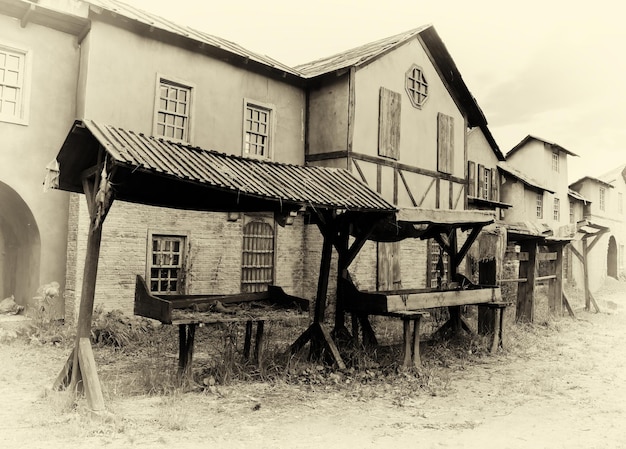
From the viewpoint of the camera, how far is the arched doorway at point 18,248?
11320 millimetres

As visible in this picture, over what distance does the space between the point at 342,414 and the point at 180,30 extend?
1015 centimetres

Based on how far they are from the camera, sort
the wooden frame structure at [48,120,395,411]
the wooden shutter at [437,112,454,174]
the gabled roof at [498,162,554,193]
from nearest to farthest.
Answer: the wooden frame structure at [48,120,395,411]
the wooden shutter at [437,112,454,174]
the gabled roof at [498,162,554,193]

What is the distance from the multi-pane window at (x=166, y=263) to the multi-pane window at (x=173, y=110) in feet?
7.99

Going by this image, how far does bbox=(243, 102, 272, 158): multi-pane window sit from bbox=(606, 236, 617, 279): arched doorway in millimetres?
29871

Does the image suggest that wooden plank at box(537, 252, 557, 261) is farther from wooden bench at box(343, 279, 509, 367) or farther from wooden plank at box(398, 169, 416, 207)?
wooden bench at box(343, 279, 509, 367)

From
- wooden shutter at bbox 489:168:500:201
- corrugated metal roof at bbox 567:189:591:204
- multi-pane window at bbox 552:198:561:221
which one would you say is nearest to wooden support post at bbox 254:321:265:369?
wooden shutter at bbox 489:168:500:201

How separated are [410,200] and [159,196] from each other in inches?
375

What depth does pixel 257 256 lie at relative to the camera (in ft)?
46.3

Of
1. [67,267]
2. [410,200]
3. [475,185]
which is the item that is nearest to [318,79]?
[410,200]

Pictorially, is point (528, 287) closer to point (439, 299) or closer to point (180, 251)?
point (439, 299)

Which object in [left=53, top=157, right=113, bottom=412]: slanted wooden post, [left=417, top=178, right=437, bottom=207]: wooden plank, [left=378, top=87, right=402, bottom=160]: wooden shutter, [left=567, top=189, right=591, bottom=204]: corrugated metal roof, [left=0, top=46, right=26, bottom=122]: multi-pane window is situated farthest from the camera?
[left=567, top=189, right=591, bottom=204]: corrugated metal roof

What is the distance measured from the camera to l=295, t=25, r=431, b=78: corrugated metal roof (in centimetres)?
1440

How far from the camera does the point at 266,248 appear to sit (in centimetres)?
1433

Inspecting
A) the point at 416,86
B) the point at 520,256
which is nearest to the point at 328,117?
the point at 416,86
